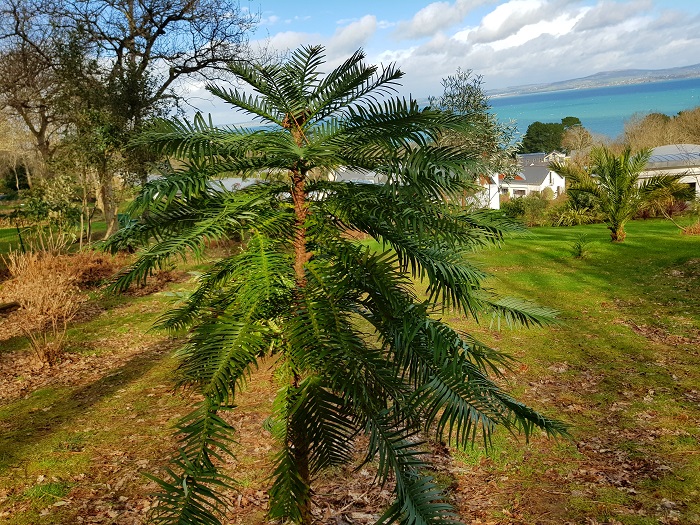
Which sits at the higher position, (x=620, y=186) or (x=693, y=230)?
(x=620, y=186)

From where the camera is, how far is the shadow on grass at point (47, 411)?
5051 mm

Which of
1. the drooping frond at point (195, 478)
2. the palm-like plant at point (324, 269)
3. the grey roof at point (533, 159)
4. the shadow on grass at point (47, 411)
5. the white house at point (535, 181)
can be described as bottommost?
the white house at point (535, 181)

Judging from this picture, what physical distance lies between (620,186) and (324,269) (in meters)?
15.2

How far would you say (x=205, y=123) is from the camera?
1.91m

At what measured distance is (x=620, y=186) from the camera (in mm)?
14609

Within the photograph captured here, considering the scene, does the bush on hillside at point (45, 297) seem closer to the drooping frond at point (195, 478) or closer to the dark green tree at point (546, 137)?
the drooping frond at point (195, 478)

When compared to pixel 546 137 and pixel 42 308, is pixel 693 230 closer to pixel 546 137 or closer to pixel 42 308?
pixel 42 308

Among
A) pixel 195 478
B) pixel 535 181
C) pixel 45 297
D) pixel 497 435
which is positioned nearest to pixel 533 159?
pixel 535 181

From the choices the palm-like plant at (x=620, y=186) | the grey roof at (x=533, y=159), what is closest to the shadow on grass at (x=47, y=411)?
the palm-like plant at (x=620, y=186)

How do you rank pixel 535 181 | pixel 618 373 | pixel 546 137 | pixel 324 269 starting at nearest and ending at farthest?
pixel 324 269
pixel 618 373
pixel 535 181
pixel 546 137

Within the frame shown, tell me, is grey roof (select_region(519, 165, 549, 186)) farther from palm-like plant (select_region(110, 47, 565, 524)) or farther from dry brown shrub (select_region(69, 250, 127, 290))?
palm-like plant (select_region(110, 47, 565, 524))

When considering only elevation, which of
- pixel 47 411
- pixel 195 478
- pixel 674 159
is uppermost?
pixel 195 478

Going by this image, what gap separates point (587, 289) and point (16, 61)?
1877 cm

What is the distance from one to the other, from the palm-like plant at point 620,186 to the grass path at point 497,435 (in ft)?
17.4
